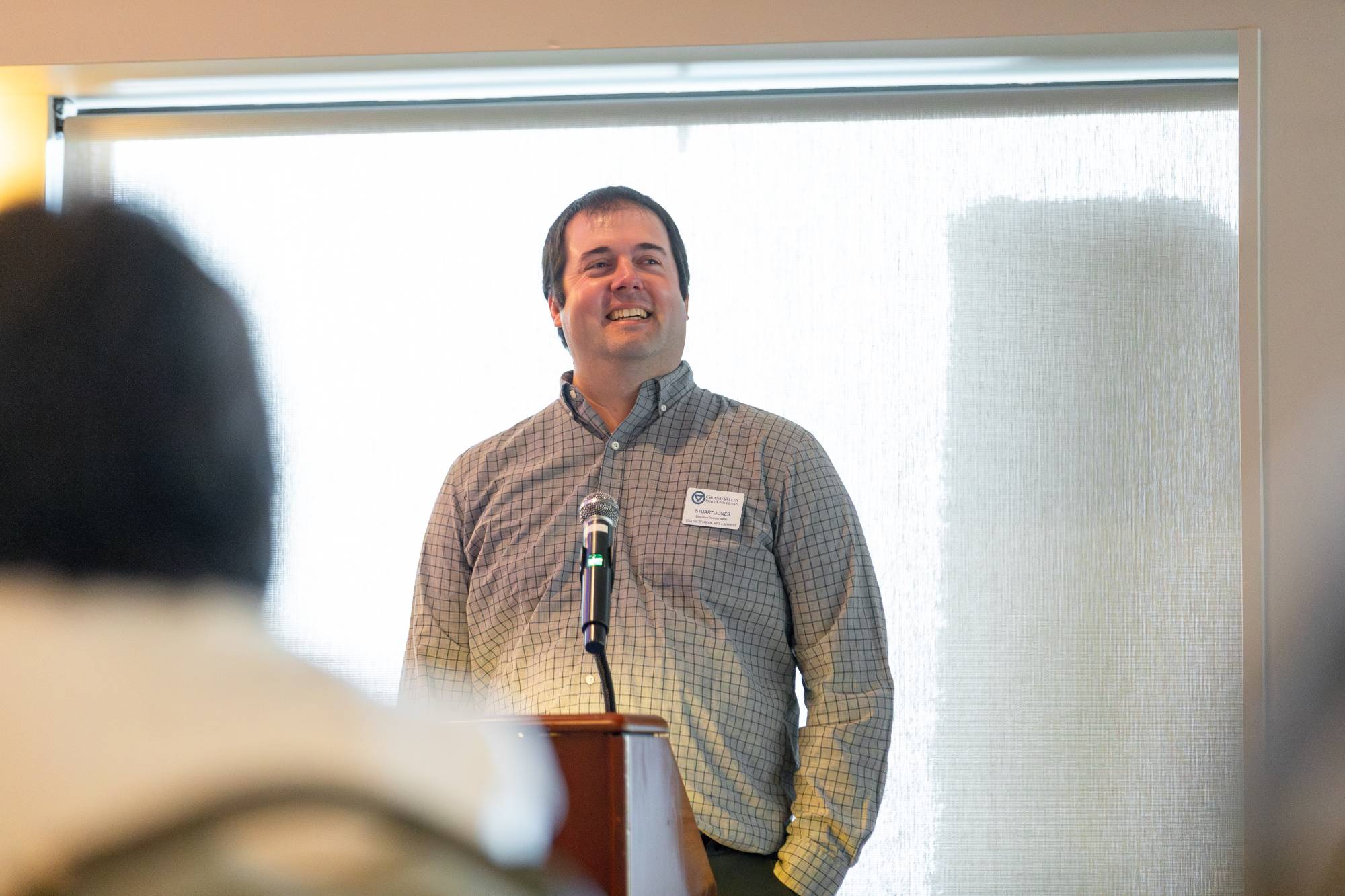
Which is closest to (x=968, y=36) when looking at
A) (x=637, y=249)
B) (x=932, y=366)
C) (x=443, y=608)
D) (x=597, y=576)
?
(x=932, y=366)

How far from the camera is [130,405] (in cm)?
46

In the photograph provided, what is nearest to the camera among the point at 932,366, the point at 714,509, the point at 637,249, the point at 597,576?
the point at 597,576

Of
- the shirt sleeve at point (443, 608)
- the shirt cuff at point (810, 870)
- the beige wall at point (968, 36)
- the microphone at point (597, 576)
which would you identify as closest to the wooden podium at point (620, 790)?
the microphone at point (597, 576)

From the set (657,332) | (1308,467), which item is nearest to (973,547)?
(1308,467)

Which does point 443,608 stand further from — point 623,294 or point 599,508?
point 599,508

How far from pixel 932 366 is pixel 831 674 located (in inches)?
40.1

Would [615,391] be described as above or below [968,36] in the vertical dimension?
below

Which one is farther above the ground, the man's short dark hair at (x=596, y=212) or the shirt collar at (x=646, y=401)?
the man's short dark hair at (x=596, y=212)

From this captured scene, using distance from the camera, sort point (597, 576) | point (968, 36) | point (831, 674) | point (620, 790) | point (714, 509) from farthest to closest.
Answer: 1. point (968, 36)
2. point (714, 509)
3. point (831, 674)
4. point (597, 576)
5. point (620, 790)

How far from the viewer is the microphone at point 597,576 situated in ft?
6.20

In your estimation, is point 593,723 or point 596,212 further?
point 596,212

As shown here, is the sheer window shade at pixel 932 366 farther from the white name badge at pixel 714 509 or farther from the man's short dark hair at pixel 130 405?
the man's short dark hair at pixel 130 405

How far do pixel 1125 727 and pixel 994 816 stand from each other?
13.7 inches

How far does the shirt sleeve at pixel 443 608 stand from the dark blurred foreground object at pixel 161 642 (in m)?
2.17
